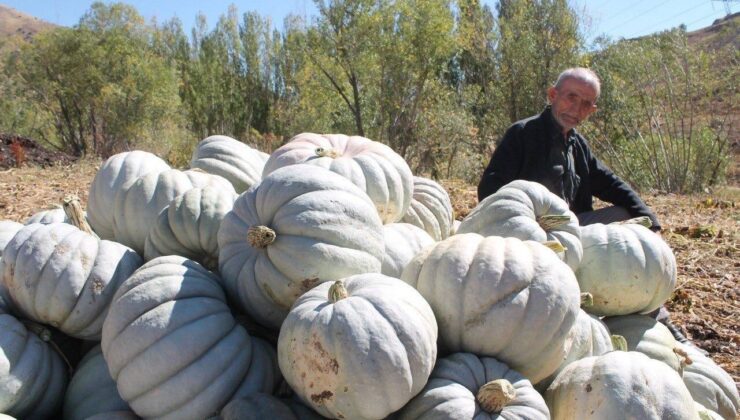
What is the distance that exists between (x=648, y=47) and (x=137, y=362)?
14.8m

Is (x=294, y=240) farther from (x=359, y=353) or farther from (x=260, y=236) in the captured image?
(x=359, y=353)

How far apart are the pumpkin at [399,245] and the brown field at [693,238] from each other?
6.32 ft

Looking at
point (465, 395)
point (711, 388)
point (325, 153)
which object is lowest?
point (711, 388)

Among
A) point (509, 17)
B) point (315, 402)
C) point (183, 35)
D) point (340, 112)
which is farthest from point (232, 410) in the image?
point (183, 35)

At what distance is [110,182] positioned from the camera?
2822mm

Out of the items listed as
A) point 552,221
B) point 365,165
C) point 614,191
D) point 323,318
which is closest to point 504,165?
point 614,191

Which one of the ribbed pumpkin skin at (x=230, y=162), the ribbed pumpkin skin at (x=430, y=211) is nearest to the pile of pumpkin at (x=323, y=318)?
the ribbed pumpkin skin at (x=430, y=211)

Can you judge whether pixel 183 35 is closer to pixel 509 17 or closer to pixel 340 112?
pixel 340 112

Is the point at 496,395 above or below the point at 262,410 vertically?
below

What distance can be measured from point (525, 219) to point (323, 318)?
1165 millimetres

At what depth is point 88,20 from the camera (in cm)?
1911

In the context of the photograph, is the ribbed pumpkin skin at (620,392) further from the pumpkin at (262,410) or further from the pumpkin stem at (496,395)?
the pumpkin at (262,410)

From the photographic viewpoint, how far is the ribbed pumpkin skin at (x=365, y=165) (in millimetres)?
2625

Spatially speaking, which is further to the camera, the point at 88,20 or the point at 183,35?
the point at 183,35
